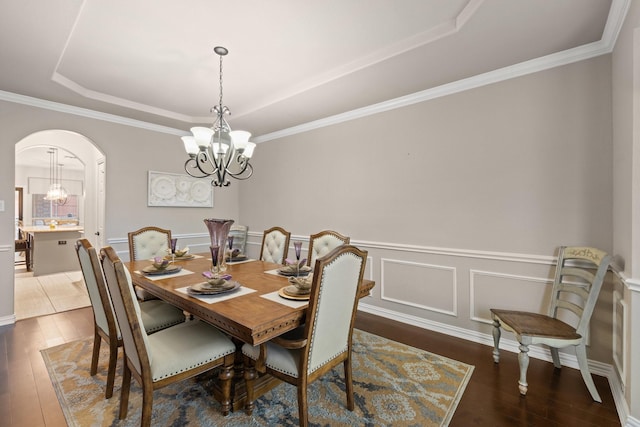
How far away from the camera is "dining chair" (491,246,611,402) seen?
1879 millimetres

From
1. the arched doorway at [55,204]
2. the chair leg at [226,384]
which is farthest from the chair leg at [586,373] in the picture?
the arched doorway at [55,204]

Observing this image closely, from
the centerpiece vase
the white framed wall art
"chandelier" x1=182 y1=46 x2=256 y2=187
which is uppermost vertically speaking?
"chandelier" x1=182 y1=46 x2=256 y2=187

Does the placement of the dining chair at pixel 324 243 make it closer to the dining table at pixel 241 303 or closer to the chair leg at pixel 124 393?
the dining table at pixel 241 303

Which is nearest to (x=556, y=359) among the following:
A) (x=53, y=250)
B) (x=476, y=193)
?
(x=476, y=193)

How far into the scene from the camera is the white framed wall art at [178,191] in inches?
166

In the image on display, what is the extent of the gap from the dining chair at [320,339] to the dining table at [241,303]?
11cm

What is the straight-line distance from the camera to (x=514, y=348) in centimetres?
250

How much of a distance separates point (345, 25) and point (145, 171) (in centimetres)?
347

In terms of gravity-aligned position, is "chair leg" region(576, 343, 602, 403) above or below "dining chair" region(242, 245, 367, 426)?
below

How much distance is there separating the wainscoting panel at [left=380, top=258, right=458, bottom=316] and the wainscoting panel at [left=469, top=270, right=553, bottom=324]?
186 millimetres

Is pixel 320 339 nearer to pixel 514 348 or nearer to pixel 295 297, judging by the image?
pixel 295 297

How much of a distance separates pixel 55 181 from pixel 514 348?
11.8 m

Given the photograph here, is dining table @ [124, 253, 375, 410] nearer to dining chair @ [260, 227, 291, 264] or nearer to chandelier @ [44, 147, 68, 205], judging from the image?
dining chair @ [260, 227, 291, 264]

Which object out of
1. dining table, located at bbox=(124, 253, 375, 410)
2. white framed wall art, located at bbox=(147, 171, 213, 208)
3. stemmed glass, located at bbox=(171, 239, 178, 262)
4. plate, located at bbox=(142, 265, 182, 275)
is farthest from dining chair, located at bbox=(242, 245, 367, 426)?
white framed wall art, located at bbox=(147, 171, 213, 208)
